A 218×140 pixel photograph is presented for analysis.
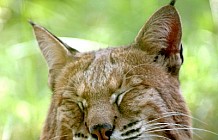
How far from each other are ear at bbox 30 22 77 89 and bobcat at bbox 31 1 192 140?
10cm

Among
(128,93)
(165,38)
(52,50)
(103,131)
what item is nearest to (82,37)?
(52,50)

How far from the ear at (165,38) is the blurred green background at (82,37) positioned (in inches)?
74.5

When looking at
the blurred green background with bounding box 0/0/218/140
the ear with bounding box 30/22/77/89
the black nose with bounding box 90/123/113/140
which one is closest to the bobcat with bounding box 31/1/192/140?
the black nose with bounding box 90/123/113/140

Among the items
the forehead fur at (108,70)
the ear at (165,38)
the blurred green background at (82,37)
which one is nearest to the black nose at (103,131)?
the forehead fur at (108,70)

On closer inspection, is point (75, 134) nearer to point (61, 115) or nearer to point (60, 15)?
point (61, 115)

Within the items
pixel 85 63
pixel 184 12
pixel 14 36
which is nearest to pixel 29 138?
pixel 14 36

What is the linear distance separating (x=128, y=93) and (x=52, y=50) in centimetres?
74

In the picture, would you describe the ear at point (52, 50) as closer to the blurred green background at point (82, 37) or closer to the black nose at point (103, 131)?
the black nose at point (103, 131)

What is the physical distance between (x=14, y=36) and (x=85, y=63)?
3.15m

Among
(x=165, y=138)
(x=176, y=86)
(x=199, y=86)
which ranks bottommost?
(x=165, y=138)

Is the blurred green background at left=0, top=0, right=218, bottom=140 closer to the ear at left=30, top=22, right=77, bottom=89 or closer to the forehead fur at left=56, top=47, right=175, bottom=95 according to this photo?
the ear at left=30, top=22, right=77, bottom=89

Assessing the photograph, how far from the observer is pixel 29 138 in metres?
7.62

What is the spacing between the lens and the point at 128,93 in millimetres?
4977

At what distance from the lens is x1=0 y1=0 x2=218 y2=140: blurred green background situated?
24.3 feet
